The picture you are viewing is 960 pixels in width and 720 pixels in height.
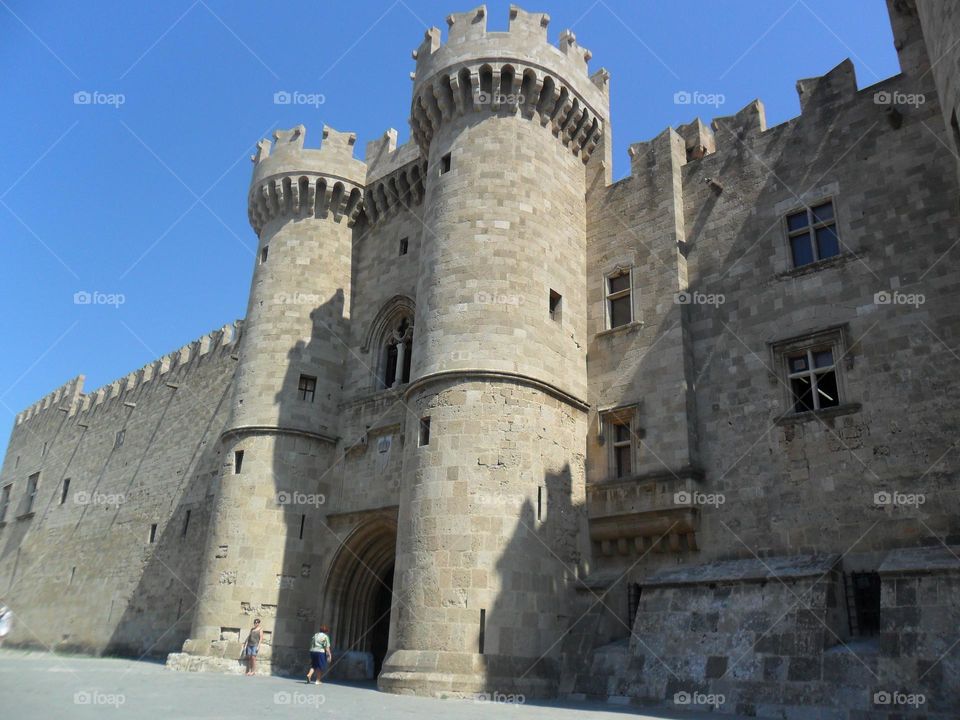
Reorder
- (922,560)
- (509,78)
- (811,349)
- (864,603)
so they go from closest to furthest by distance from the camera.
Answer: (922,560)
(864,603)
(811,349)
(509,78)

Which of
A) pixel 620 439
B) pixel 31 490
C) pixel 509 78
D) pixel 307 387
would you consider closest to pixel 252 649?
pixel 307 387

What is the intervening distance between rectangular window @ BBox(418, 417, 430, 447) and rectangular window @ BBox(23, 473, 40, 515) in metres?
27.6

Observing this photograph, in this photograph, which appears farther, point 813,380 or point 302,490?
point 302,490

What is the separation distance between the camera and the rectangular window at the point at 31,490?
3391 cm

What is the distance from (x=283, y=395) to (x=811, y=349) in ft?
36.1

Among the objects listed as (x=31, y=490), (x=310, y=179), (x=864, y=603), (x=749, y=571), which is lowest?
(x=864, y=603)

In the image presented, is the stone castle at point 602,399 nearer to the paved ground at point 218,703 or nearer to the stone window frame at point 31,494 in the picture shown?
the paved ground at point 218,703

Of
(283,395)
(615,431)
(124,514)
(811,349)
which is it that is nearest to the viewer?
(811,349)

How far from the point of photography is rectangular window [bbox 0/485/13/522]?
3641 cm

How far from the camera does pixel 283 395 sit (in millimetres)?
17391

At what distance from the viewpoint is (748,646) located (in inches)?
389

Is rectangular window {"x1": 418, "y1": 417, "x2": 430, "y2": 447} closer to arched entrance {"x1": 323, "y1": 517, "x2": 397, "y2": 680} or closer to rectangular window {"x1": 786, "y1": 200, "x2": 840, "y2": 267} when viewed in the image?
arched entrance {"x1": 323, "y1": 517, "x2": 397, "y2": 680}

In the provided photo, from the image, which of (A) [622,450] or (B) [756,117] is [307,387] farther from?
(B) [756,117]

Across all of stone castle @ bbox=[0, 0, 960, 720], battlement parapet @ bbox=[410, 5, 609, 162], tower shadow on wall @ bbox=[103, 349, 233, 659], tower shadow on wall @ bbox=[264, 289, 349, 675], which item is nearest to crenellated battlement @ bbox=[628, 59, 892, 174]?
stone castle @ bbox=[0, 0, 960, 720]
